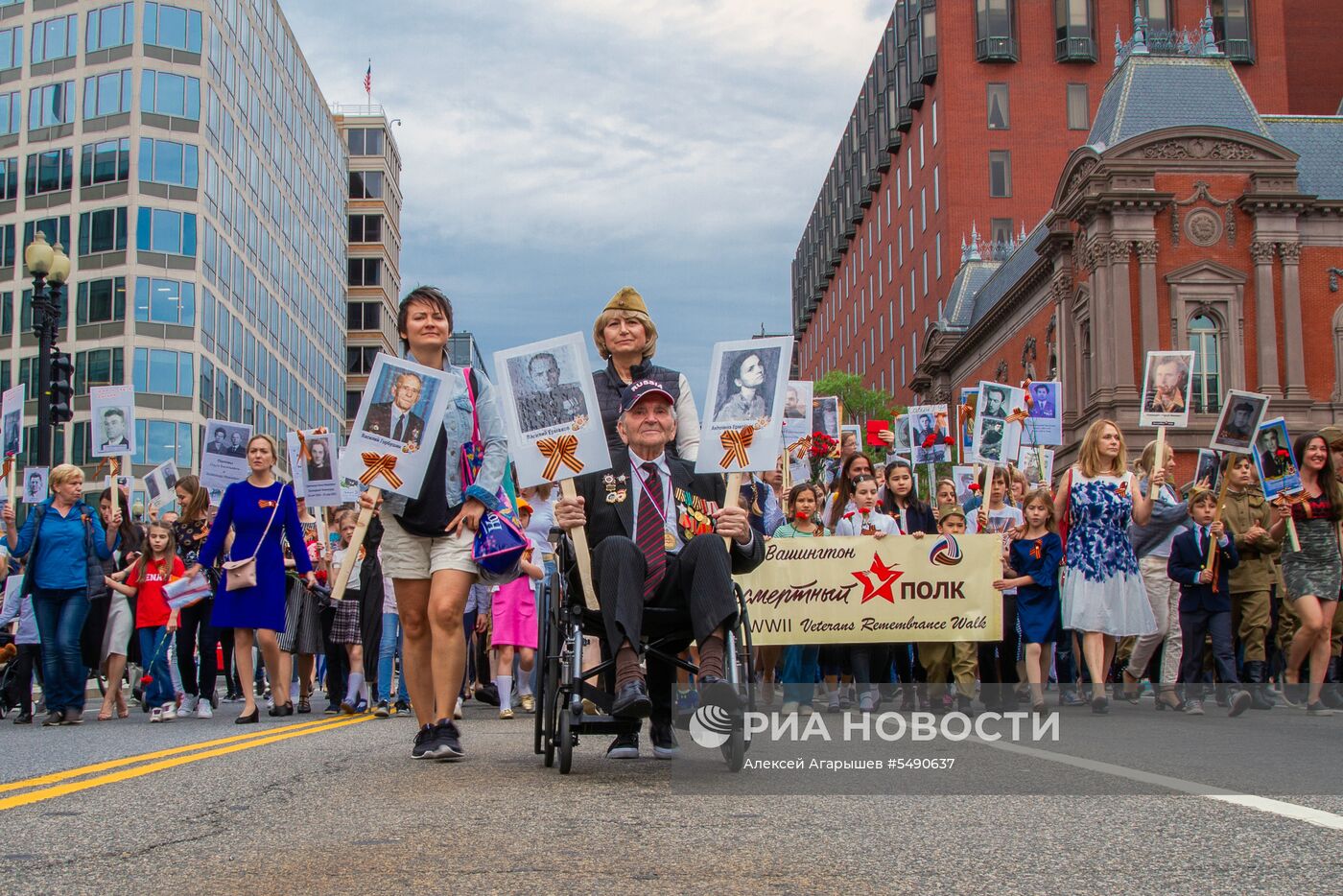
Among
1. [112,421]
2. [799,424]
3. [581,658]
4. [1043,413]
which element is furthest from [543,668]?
[1043,413]

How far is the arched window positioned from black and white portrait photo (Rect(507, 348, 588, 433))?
44904 mm

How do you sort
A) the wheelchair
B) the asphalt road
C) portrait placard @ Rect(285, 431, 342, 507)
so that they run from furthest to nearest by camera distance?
portrait placard @ Rect(285, 431, 342, 507) < the wheelchair < the asphalt road

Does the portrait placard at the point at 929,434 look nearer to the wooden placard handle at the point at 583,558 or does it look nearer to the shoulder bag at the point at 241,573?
the shoulder bag at the point at 241,573

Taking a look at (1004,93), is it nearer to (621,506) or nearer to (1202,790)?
(621,506)

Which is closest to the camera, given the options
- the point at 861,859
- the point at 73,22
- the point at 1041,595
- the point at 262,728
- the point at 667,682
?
the point at 861,859

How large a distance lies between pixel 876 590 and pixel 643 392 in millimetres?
5945

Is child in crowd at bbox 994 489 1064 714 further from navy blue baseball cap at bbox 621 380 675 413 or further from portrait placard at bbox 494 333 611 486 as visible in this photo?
portrait placard at bbox 494 333 611 486

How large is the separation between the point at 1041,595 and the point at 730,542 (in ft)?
18.4

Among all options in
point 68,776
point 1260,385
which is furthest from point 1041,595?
point 1260,385

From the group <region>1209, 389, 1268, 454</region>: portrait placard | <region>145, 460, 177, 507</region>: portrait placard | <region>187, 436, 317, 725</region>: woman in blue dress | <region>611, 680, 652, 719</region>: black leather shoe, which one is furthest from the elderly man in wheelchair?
<region>145, 460, 177, 507</region>: portrait placard

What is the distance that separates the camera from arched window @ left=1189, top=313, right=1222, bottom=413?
1898 inches

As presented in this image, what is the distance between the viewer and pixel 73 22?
55281mm

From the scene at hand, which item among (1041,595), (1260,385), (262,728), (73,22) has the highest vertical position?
(73,22)

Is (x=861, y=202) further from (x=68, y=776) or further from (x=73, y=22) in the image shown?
(x=68, y=776)
